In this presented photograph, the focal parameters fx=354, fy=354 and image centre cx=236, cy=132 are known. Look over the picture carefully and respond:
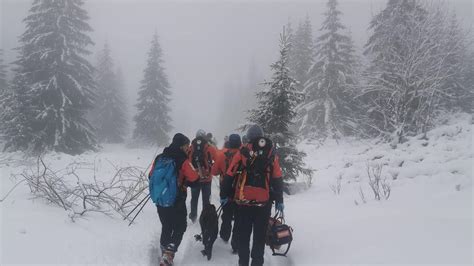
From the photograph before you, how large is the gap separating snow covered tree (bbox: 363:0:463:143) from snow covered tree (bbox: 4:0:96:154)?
61.2 ft

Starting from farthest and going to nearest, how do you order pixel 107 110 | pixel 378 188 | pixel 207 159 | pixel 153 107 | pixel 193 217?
pixel 107 110 → pixel 153 107 → pixel 378 188 → pixel 193 217 → pixel 207 159

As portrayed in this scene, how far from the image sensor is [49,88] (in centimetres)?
2225

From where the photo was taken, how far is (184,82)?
157 m

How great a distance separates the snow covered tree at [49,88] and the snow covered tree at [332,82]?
16948 mm

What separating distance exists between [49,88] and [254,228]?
2088 cm

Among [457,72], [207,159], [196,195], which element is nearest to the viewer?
[207,159]

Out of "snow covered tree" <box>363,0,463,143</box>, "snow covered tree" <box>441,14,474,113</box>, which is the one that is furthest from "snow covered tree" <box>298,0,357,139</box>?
"snow covered tree" <box>441,14,474,113</box>

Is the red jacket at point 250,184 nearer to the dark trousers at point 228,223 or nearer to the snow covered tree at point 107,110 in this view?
the dark trousers at point 228,223

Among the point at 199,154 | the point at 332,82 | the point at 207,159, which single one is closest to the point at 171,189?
the point at 199,154

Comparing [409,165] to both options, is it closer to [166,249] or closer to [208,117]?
[166,249]

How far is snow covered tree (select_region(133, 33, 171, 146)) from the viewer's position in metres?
35.0

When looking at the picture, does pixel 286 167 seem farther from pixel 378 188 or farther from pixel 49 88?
pixel 49 88

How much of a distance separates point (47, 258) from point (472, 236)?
6.20 meters

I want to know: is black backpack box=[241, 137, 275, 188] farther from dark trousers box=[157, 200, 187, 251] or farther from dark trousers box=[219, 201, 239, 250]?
dark trousers box=[157, 200, 187, 251]
